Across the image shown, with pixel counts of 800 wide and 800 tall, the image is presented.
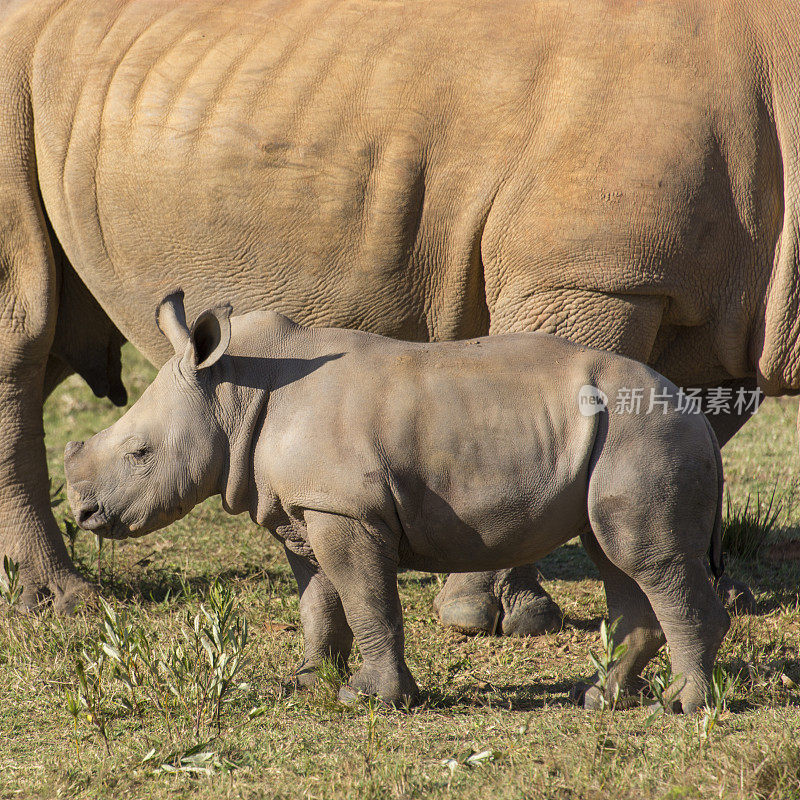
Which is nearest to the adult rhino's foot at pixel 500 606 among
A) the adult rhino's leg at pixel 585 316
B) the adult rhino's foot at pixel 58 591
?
the adult rhino's leg at pixel 585 316

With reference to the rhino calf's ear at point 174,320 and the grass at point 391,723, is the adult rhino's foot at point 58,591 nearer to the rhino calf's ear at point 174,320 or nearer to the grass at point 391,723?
the grass at point 391,723

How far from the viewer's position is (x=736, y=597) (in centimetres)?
461

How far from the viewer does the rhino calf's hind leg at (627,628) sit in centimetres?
354

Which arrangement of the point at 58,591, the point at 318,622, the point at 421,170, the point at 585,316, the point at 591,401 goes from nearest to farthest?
the point at 591,401 → the point at 318,622 → the point at 585,316 → the point at 421,170 → the point at 58,591

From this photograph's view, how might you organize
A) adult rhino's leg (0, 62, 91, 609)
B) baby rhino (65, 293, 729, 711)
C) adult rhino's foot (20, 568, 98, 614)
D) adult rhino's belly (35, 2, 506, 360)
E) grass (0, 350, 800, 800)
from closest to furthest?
grass (0, 350, 800, 800) → baby rhino (65, 293, 729, 711) → adult rhino's belly (35, 2, 506, 360) → adult rhino's leg (0, 62, 91, 609) → adult rhino's foot (20, 568, 98, 614)

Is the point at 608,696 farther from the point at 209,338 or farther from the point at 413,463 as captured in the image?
the point at 209,338

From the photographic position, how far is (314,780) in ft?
10.0

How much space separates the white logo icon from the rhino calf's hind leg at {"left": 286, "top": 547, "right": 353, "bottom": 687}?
1011mm

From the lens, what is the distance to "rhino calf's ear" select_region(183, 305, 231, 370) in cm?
331

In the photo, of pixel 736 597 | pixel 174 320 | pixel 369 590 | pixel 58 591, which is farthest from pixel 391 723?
pixel 58 591

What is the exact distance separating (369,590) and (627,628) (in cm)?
85

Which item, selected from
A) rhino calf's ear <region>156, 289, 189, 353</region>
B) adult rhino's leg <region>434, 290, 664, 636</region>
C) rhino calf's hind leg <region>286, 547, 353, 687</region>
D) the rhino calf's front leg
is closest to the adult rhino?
adult rhino's leg <region>434, 290, 664, 636</region>

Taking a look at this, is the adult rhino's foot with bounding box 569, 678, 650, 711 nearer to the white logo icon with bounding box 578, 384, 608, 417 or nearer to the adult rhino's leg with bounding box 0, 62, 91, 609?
the white logo icon with bounding box 578, 384, 608, 417

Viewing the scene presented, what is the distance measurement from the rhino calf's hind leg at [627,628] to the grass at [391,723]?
0.32 feet
